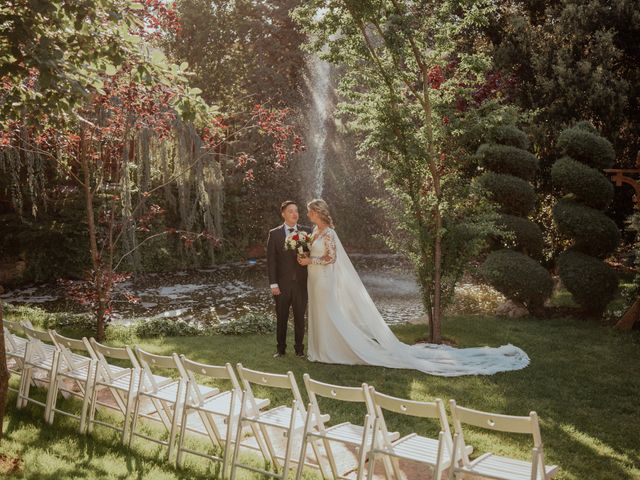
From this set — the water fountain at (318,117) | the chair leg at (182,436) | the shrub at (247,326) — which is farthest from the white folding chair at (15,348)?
the water fountain at (318,117)

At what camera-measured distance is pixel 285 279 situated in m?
9.16

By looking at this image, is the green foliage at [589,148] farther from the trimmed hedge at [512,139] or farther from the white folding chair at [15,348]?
the white folding chair at [15,348]

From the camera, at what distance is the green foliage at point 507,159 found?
44.7 feet

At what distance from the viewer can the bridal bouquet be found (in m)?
8.91

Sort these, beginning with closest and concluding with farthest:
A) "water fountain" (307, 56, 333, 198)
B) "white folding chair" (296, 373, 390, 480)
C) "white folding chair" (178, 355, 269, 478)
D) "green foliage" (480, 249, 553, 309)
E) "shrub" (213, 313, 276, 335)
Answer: "white folding chair" (296, 373, 390, 480)
"white folding chair" (178, 355, 269, 478)
"shrub" (213, 313, 276, 335)
"green foliage" (480, 249, 553, 309)
"water fountain" (307, 56, 333, 198)

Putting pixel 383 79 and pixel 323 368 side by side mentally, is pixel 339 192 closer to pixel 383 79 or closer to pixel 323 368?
pixel 383 79

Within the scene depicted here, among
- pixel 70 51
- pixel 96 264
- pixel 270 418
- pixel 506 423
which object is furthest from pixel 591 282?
pixel 70 51

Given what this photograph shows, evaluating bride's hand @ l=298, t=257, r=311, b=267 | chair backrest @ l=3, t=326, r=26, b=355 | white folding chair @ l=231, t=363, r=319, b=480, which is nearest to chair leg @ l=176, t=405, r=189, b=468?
white folding chair @ l=231, t=363, r=319, b=480

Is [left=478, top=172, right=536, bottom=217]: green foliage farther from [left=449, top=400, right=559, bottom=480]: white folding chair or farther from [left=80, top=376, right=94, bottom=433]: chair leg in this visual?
[left=449, top=400, right=559, bottom=480]: white folding chair

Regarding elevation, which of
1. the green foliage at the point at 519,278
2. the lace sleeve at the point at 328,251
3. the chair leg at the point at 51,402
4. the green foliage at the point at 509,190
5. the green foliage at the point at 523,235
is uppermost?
the green foliage at the point at 509,190

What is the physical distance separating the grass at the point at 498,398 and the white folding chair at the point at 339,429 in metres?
1.01

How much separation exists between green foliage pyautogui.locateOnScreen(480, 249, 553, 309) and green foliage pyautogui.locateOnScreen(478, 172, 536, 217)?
4.04ft

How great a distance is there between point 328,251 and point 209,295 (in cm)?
807

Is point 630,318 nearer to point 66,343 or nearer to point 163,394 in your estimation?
point 163,394
